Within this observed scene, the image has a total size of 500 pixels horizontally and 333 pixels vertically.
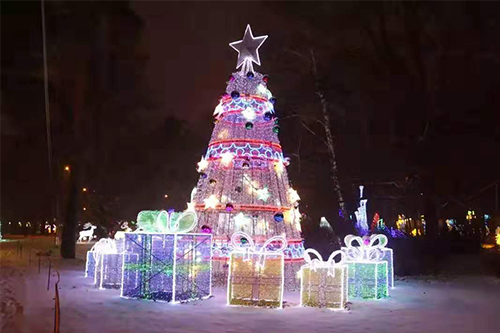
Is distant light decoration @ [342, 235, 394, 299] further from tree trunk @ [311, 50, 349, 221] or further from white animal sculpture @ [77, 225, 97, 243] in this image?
white animal sculpture @ [77, 225, 97, 243]

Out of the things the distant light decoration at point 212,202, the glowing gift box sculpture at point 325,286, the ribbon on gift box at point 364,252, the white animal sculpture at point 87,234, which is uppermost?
the distant light decoration at point 212,202

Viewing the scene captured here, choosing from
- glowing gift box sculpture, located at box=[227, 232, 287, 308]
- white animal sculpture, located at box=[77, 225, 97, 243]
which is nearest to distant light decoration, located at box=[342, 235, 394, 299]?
glowing gift box sculpture, located at box=[227, 232, 287, 308]

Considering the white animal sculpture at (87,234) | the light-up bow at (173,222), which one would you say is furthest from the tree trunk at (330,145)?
the white animal sculpture at (87,234)

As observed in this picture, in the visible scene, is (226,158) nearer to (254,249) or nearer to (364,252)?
(254,249)

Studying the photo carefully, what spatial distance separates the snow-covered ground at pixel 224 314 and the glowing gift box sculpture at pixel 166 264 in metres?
0.40

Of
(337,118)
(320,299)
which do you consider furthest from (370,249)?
(337,118)

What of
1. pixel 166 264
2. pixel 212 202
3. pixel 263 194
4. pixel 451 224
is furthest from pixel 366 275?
pixel 451 224

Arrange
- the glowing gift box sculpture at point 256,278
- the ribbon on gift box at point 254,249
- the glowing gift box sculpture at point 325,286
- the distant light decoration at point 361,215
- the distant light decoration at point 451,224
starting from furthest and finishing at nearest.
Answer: the distant light decoration at point 451,224 < the distant light decoration at point 361,215 < the ribbon on gift box at point 254,249 < the glowing gift box sculpture at point 256,278 < the glowing gift box sculpture at point 325,286

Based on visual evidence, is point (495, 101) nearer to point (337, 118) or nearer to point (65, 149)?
point (337, 118)

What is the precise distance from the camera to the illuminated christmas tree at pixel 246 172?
13.5 metres

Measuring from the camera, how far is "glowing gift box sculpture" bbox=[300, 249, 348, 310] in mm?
10375

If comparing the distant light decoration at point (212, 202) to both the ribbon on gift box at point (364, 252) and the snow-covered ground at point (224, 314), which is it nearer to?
the snow-covered ground at point (224, 314)

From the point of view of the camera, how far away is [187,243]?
11.2 m

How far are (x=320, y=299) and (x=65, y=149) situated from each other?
15.0 metres
